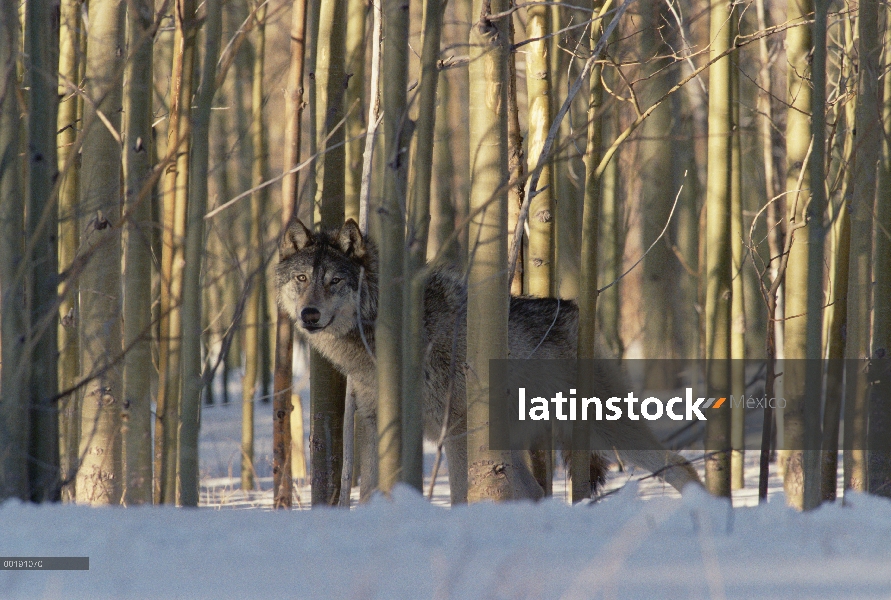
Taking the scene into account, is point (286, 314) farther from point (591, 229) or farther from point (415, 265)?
point (415, 265)

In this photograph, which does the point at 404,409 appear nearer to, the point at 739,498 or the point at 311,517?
the point at 311,517

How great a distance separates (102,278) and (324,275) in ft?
4.40

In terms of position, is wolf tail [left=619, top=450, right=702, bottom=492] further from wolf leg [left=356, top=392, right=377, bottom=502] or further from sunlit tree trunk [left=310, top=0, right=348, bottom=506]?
sunlit tree trunk [left=310, top=0, right=348, bottom=506]

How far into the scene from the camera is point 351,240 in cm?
478

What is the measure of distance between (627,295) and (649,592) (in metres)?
17.6

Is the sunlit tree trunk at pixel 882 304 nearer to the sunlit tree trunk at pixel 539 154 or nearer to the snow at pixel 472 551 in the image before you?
the snow at pixel 472 551

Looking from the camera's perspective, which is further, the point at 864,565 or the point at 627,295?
the point at 627,295

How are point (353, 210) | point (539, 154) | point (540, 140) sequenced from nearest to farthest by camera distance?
point (539, 154)
point (540, 140)
point (353, 210)

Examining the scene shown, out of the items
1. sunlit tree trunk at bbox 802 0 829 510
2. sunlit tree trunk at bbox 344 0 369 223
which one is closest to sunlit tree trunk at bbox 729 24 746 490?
sunlit tree trunk at bbox 802 0 829 510

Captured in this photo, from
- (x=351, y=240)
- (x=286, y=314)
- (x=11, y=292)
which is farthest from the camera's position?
(x=286, y=314)

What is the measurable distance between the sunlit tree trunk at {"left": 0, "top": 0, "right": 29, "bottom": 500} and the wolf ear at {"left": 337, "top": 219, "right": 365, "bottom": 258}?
1.86m

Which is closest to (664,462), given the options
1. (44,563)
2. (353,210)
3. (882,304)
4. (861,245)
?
(882,304)

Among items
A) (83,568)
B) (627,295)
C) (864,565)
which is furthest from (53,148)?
(627,295)

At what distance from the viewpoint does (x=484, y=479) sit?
3.28 metres
